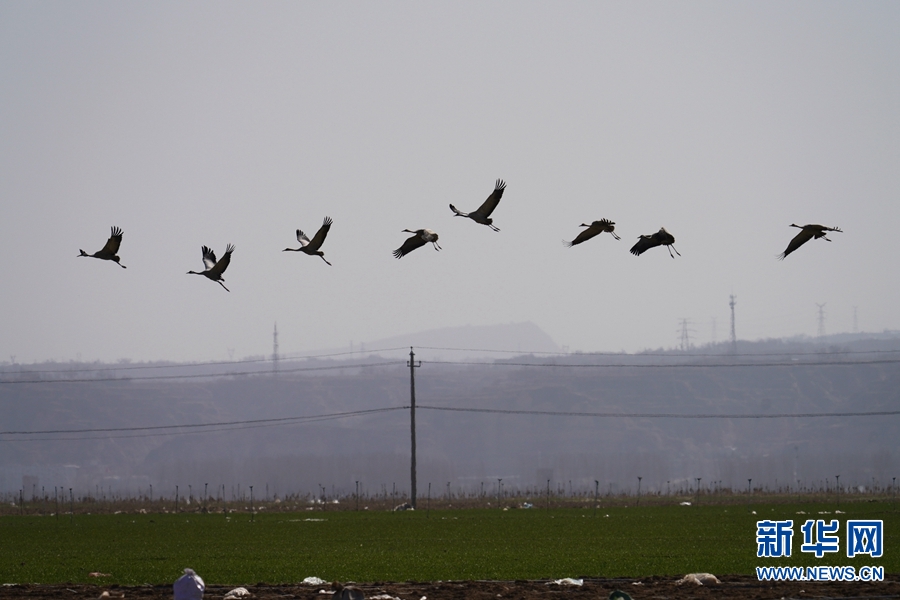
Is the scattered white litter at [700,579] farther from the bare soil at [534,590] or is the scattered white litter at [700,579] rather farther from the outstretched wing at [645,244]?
the outstretched wing at [645,244]

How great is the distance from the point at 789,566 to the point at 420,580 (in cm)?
785

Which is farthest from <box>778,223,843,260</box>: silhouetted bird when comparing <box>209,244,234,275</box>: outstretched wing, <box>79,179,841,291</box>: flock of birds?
<box>209,244,234,275</box>: outstretched wing

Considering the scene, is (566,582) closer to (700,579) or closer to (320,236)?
(700,579)

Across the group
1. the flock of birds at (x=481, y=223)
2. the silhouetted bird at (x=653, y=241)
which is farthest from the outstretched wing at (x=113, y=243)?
the silhouetted bird at (x=653, y=241)

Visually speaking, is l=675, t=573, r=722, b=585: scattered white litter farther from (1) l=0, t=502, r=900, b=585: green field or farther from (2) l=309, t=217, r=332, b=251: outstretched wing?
(2) l=309, t=217, r=332, b=251: outstretched wing

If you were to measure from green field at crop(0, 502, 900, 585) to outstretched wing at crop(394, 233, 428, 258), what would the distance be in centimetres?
653

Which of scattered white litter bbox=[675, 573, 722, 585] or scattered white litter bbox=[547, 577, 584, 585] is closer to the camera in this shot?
scattered white litter bbox=[675, 573, 722, 585]

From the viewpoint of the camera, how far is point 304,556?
29.2 meters

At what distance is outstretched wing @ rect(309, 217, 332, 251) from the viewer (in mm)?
23228

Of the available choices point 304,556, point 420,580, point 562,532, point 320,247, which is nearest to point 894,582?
point 420,580

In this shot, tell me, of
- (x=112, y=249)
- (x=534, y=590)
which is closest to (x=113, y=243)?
(x=112, y=249)

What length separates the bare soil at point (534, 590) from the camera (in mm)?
19656

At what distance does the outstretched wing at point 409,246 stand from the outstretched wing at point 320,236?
4.99ft

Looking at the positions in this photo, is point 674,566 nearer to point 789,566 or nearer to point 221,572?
point 789,566
